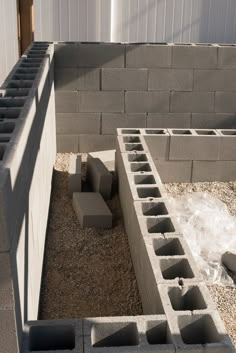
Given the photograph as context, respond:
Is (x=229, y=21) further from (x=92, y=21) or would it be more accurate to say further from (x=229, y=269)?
(x=229, y=269)

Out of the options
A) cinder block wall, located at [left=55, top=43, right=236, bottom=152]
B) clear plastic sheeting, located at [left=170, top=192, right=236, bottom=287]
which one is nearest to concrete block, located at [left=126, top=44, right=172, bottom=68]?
cinder block wall, located at [left=55, top=43, right=236, bottom=152]

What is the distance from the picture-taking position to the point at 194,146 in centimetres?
676

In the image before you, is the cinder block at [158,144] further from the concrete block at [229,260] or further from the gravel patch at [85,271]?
the concrete block at [229,260]

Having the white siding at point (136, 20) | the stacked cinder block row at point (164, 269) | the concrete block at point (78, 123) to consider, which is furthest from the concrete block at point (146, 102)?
the white siding at point (136, 20)

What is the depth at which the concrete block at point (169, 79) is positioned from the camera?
25.6 ft

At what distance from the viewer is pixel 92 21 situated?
32.8 feet

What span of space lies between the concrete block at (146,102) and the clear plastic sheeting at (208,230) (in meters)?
1.98

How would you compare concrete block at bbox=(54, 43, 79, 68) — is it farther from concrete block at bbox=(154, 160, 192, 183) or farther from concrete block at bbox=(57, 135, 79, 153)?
concrete block at bbox=(154, 160, 192, 183)

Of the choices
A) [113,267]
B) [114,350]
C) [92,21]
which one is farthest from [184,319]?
[92,21]

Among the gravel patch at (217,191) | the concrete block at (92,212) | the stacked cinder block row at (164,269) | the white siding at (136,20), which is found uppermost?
the white siding at (136,20)

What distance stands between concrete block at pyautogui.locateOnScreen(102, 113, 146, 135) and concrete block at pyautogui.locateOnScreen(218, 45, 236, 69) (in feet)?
4.87

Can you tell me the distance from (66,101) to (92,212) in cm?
284

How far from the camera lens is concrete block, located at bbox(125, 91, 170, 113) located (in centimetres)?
787

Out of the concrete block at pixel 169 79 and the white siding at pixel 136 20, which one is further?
the white siding at pixel 136 20
